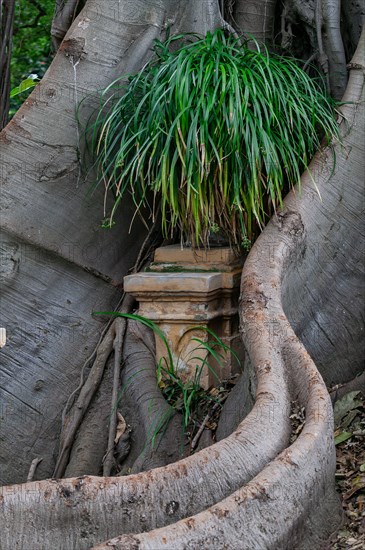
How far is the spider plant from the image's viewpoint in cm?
378

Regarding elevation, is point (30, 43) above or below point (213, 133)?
below

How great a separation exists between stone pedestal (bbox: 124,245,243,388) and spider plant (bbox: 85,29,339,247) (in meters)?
0.11

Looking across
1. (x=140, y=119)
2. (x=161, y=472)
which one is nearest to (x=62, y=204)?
(x=140, y=119)

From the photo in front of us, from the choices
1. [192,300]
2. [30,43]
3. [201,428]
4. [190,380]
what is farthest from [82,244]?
[30,43]

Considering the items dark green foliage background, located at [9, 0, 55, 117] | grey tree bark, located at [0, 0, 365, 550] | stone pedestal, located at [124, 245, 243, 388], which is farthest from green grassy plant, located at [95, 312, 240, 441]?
dark green foliage background, located at [9, 0, 55, 117]

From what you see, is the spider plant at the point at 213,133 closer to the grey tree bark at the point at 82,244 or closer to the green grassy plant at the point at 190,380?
the grey tree bark at the point at 82,244

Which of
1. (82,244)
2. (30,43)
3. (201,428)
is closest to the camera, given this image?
(201,428)

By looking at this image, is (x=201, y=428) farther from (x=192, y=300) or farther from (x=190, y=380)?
(x=192, y=300)

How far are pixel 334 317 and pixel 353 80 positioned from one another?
1.18 meters

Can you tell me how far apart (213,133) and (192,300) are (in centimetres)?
75

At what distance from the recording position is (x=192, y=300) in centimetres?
403

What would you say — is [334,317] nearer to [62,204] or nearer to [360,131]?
[360,131]

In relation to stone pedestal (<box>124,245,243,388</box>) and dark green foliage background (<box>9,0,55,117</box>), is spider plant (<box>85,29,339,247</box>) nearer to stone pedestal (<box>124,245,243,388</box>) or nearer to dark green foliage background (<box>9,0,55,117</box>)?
stone pedestal (<box>124,245,243,388</box>)

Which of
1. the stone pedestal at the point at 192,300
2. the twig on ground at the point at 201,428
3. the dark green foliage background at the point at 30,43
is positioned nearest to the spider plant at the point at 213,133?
the stone pedestal at the point at 192,300
